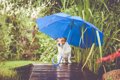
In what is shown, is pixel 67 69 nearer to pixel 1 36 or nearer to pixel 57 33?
pixel 57 33

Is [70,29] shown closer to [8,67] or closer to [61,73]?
[61,73]

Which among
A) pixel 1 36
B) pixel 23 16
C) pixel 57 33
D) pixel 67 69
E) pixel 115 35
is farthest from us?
pixel 23 16

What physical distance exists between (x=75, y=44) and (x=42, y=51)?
2.59 m

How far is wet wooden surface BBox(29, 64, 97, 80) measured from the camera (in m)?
8.19

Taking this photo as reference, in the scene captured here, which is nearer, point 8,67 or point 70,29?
point 70,29

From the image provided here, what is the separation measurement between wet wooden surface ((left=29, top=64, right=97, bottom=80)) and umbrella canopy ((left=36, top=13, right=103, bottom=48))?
0.58m

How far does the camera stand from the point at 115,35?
10219mm

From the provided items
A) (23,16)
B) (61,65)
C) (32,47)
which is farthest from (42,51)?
(61,65)

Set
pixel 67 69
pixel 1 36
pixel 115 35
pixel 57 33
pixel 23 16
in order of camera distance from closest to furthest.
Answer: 1. pixel 67 69
2. pixel 57 33
3. pixel 115 35
4. pixel 1 36
5. pixel 23 16

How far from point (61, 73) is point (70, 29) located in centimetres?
128

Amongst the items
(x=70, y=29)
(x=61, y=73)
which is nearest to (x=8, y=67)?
(x=70, y=29)

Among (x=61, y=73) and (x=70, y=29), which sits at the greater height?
(x=70, y=29)

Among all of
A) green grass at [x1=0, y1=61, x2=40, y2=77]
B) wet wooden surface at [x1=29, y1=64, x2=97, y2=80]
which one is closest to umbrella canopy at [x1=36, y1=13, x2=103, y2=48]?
wet wooden surface at [x1=29, y1=64, x2=97, y2=80]

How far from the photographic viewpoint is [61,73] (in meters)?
8.35
